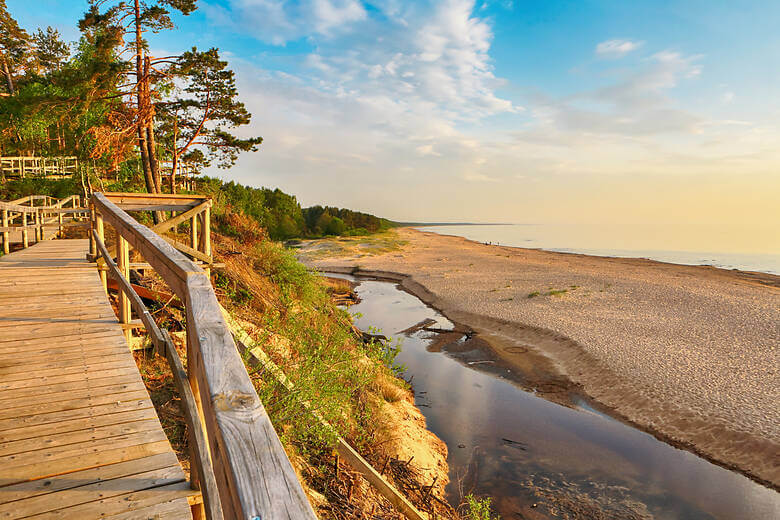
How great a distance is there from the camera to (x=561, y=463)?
29.5 feet

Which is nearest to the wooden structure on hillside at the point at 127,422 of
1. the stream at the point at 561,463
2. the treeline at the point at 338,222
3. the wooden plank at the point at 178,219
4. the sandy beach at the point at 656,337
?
the wooden plank at the point at 178,219

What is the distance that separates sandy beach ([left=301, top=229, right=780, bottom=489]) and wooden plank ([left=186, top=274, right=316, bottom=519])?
37.8 ft

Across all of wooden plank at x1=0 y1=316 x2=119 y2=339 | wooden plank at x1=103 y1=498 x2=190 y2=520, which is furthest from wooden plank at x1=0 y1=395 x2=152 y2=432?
wooden plank at x1=0 y1=316 x2=119 y2=339

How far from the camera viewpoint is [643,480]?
854 centimetres

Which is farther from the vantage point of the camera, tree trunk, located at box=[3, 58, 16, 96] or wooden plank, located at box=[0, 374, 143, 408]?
tree trunk, located at box=[3, 58, 16, 96]

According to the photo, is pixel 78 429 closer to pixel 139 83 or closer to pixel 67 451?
pixel 67 451

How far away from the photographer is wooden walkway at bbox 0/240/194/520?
2016 millimetres

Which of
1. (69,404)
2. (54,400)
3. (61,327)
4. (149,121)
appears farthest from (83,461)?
(149,121)

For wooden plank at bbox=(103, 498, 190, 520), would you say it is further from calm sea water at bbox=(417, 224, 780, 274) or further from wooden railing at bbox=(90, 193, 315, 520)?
calm sea water at bbox=(417, 224, 780, 274)

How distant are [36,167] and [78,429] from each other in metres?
37.2

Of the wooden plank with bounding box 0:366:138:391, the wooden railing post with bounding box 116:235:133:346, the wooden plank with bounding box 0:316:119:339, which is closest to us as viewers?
the wooden plank with bounding box 0:366:138:391

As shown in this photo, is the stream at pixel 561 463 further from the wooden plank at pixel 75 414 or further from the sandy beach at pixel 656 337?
the wooden plank at pixel 75 414

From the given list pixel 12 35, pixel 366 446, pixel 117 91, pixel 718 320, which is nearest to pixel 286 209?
pixel 12 35

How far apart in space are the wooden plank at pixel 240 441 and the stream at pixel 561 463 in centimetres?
763
